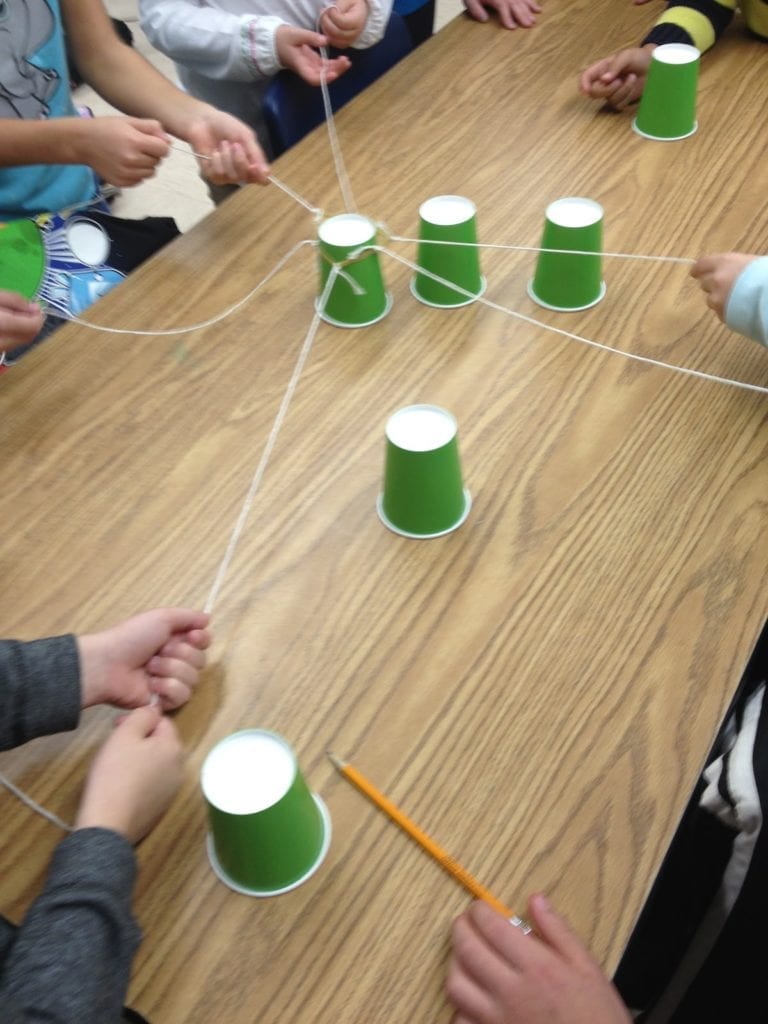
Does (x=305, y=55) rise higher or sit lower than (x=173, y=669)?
higher

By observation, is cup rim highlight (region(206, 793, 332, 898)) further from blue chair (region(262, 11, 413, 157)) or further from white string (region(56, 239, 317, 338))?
blue chair (region(262, 11, 413, 157))

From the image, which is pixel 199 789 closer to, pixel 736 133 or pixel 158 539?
pixel 158 539

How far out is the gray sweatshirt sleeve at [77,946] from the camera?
0.49 m

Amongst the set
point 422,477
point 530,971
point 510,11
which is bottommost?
point 530,971

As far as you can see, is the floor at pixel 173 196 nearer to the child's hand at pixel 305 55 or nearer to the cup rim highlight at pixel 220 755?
the child's hand at pixel 305 55

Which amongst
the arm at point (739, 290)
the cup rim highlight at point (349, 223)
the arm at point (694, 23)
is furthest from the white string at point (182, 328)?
the arm at point (694, 23)

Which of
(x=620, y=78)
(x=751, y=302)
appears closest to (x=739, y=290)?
(x=751, y=302)

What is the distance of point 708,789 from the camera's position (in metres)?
0.67

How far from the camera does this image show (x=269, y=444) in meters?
0.83

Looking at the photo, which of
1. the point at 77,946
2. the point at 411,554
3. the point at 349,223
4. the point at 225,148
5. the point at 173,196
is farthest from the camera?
the point at 173,196

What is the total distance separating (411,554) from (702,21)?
40.8 inches

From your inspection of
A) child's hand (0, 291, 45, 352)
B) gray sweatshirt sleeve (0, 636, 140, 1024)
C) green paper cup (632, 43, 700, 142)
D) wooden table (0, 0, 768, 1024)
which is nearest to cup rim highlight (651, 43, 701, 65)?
green paper cup (632, 43, 700, 142)

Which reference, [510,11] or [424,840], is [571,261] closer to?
[424,840]

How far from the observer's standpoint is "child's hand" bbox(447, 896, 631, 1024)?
50cm
